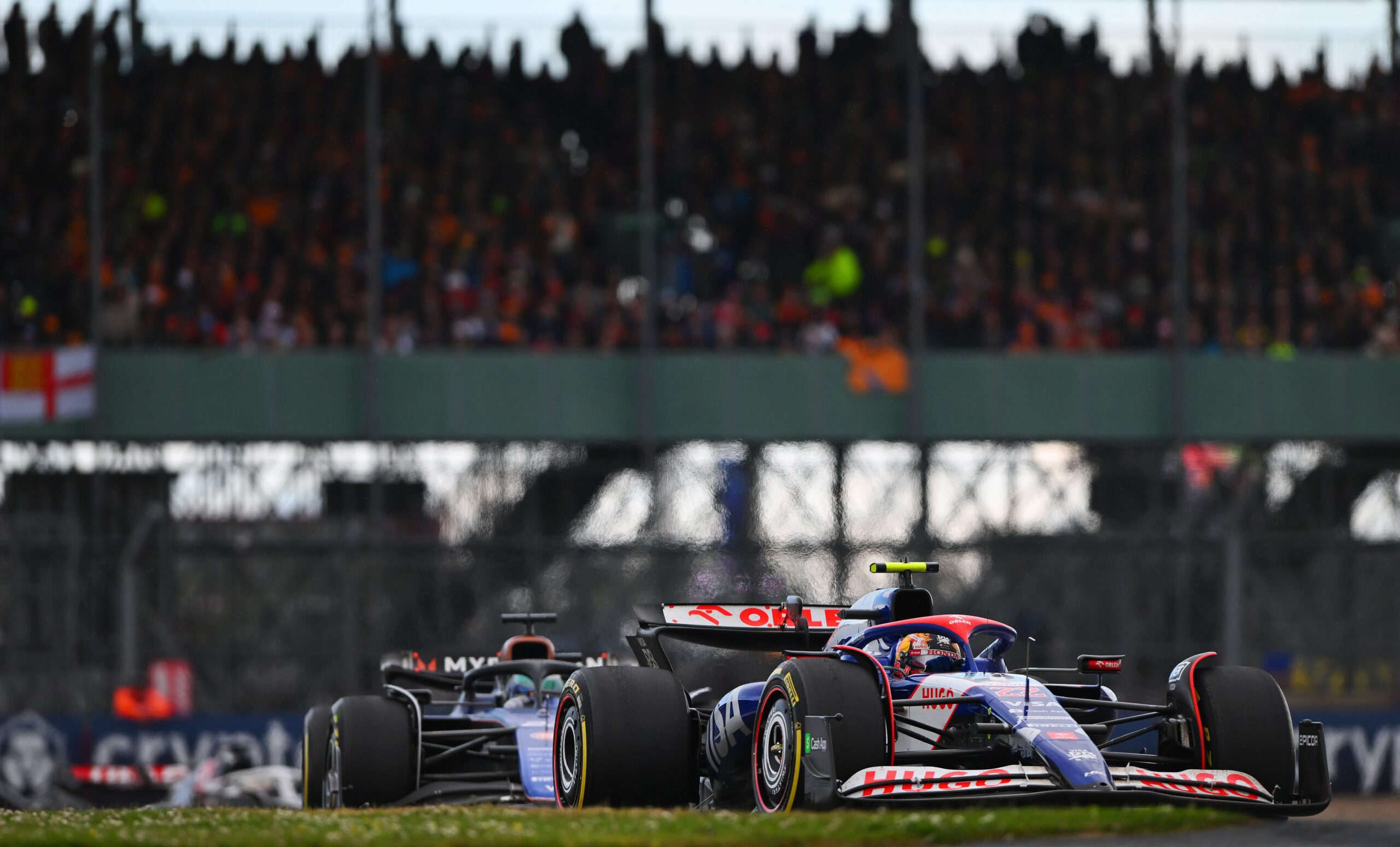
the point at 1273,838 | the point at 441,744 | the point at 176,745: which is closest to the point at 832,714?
the point at 1273,838

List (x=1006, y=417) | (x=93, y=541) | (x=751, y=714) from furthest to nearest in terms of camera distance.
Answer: (x=1006, y=417), (x=93, y=541), (x=751, y=714)

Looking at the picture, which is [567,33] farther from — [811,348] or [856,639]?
[856,639]

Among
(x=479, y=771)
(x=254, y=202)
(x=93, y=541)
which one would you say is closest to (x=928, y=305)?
(x=254, y=202)

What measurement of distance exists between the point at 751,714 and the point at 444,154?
18.0 m

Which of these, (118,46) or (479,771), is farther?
(118,46)

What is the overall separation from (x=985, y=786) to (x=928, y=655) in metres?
1.32

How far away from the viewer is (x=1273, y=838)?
30.5ft

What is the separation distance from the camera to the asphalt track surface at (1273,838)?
907 cm

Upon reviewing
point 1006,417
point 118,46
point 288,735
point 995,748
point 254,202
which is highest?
point 118,46

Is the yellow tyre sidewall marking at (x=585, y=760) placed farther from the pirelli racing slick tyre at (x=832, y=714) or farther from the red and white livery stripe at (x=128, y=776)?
the red and white livery stripe at (x=128, y=776)

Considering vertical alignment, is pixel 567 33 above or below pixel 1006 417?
above

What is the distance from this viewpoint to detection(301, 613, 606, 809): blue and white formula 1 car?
12867 mm

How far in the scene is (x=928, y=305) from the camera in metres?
26.7

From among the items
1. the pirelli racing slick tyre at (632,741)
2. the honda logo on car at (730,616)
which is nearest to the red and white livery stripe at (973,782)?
the pirelli racing slick tyre at (632,741)
